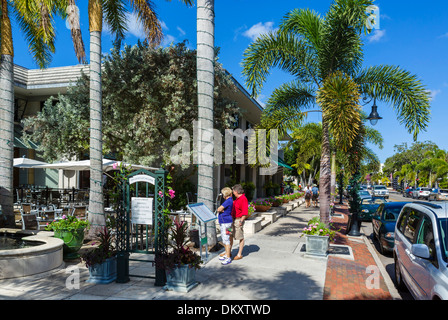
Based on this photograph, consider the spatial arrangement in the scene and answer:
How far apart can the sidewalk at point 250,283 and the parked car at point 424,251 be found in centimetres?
85

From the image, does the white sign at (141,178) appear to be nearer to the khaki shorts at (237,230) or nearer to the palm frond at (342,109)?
the khaki shorts at (237,230)

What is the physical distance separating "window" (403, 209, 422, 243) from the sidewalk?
110cm

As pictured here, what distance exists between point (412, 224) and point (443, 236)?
4.30 feet

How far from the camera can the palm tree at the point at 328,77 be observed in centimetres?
841

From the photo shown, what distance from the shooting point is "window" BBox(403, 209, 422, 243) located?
16.9ft

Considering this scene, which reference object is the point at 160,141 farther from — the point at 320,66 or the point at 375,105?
the point at 375,105

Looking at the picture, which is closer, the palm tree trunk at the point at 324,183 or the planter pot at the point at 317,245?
the planter pot at the point at 317,245


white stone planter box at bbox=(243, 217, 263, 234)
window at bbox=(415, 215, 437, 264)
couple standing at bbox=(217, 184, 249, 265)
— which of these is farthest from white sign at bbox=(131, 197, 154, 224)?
white stone planter box at bbox=(243, 217, 263, 234)

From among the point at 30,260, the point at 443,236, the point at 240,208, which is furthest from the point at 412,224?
the point at 30,260

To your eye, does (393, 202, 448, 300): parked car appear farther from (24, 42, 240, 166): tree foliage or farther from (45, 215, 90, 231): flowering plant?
(24, 42, 240, 166): tree foliage

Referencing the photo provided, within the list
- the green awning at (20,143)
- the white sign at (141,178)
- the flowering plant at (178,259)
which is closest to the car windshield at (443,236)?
the flowering plant at (178,259)

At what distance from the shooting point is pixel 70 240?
736cm

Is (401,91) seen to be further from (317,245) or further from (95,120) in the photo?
(95,120)

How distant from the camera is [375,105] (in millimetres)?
10734
